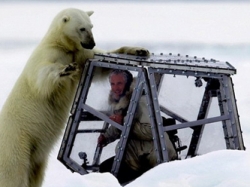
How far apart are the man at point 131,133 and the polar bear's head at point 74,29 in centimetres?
42

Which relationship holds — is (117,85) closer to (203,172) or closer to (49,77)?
(49,77)

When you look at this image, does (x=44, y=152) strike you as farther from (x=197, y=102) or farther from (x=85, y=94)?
(x=197, y=102)

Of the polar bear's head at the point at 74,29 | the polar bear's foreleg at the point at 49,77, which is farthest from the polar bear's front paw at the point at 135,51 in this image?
the polar bear's foreleg at the point at 49,77

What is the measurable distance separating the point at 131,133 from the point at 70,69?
0.71 metres

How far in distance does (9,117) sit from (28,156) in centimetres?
38

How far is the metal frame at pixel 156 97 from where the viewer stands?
4414mm

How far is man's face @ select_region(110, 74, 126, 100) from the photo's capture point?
15.1 feet

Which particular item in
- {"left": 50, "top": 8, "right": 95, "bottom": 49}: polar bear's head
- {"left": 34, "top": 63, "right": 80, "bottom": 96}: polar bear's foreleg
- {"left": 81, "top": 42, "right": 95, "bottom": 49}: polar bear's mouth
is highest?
{"left": 50, "top": 8, "right": 95, "bottom": 49}: polar bear's head

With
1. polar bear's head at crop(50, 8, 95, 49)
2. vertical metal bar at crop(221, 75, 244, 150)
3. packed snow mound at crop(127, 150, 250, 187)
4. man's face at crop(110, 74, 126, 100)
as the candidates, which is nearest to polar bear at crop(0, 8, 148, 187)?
polar bear's head at crop(50, 8, 95, 49)

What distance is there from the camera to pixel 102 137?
4727mm

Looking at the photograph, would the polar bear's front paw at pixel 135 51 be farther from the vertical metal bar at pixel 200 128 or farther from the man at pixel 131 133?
the vertical metal bar at pixel 200 128

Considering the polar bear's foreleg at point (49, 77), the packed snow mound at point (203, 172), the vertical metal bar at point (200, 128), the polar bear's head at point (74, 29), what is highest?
the polar bear's head at point (74, 29)

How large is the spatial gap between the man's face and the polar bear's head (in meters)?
0.37

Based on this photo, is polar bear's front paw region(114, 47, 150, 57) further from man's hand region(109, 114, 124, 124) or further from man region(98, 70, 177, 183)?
man's hand region(109, 114, 124, 124)
